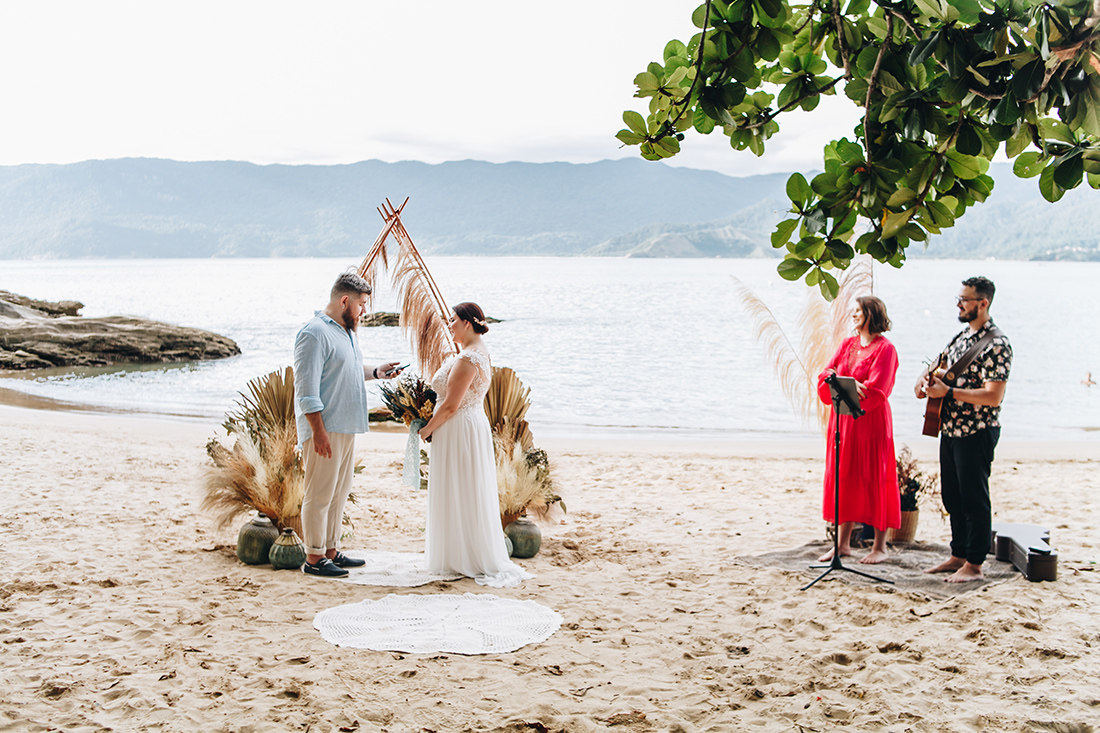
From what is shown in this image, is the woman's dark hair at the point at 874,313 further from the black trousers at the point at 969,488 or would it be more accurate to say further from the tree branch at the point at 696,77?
the tree branch at the point at 696,77

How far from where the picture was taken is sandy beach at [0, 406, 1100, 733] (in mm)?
3375

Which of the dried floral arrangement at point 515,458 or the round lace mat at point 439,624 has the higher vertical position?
the dried floral arrangement at point 515,458

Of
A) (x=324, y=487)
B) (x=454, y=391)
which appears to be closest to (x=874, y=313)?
(x=454, y=391)

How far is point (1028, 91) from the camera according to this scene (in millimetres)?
1159

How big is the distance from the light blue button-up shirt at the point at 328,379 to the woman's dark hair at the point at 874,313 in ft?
11.6

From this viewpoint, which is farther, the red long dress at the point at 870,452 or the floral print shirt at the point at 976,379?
the red long dress at the point at 870,452

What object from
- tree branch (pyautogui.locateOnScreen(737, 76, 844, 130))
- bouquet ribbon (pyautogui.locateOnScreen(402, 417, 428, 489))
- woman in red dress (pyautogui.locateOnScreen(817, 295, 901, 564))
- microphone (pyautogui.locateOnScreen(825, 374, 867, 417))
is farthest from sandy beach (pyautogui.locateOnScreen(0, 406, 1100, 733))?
tree branch (pyautogui.locateOnScreen(737, 76, 844, 130))

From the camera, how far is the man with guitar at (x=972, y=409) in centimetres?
495

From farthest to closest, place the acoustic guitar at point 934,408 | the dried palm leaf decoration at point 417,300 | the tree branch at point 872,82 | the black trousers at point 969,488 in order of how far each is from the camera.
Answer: the dried palm leaf decoration at point 417,300
the acoustic guitar at point 934,408
the black trousers at point 969,488
the tree branch at point 872,82

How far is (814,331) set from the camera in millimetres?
8594

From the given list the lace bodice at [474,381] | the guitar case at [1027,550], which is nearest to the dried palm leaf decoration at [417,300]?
the lace bodice at [474,381]

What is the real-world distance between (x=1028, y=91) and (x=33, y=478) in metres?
9.73

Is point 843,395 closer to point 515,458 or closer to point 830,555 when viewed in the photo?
point 830,555

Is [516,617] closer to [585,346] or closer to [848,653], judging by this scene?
[848,653]
